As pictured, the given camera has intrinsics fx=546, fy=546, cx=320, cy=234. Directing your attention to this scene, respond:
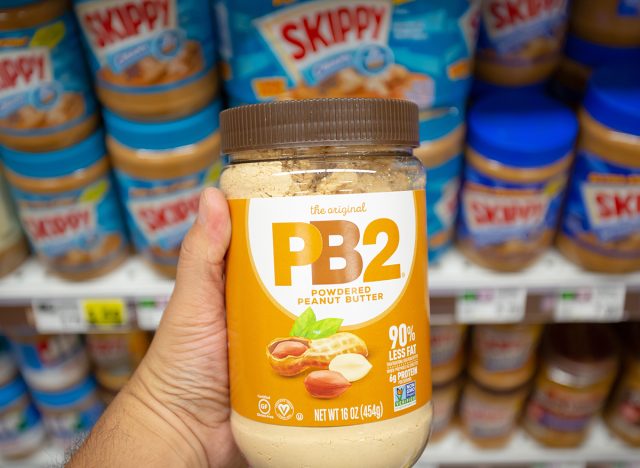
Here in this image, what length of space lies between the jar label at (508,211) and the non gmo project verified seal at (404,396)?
0.48 meters

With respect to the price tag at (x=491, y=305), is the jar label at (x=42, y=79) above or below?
above

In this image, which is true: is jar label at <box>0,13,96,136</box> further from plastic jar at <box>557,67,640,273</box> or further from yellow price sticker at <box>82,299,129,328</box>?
plastic jar at <box>557,67,640,273</box>

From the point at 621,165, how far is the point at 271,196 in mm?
656

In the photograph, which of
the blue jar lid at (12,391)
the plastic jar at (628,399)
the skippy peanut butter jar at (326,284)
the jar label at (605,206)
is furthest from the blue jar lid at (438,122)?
the blue jar lid at (12,391)

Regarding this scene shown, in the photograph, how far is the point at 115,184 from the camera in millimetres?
1065

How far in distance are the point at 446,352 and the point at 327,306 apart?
2.47ft

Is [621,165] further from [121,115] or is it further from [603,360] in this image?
[121,115]

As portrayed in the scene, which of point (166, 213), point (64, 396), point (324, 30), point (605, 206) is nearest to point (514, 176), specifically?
point (605, 206)

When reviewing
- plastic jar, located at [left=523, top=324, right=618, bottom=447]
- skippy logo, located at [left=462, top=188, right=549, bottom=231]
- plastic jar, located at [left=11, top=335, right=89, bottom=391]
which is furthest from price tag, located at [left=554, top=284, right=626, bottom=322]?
plastic jar, located at [left=11, top=335, right=89, bottom=391]

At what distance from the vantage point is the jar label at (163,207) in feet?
3.21

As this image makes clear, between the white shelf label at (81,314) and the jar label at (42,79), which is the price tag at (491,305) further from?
the jar label at (42,79)

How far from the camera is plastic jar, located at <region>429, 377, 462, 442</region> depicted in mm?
1293

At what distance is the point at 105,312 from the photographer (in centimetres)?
104

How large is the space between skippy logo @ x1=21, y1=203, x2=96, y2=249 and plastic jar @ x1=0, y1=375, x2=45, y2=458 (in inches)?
17.8
